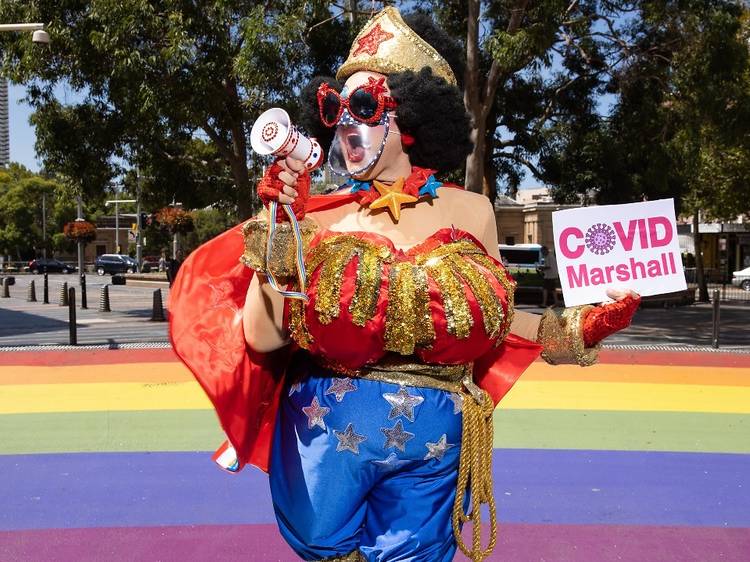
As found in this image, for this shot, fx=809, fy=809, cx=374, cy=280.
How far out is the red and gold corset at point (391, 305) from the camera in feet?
6.41

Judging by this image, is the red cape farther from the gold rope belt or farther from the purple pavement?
the purple pavement

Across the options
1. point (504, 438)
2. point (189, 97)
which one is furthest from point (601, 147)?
point (504, 438)

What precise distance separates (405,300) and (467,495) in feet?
2.26

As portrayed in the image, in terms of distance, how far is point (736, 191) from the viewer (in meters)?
21.9

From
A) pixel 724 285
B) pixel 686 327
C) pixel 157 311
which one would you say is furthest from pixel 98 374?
pixel 724 285

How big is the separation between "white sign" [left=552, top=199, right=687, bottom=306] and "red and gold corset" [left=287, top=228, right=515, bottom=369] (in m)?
0.39

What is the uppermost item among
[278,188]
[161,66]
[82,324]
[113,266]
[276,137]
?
→ [161,66]

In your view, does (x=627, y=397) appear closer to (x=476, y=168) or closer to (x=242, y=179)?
(x=476, y=168)

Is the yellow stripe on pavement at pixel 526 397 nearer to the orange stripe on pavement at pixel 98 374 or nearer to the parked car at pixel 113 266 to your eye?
the orange stripe on pavement at pixel 98 374

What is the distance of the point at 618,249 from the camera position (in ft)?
7.86

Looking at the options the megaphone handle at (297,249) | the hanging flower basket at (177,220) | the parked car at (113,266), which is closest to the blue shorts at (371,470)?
the megaphone handle at (297,249)

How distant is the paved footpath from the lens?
3.76 meters

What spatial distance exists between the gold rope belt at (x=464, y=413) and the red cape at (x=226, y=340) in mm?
212

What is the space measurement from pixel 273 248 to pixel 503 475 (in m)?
3.35
